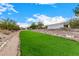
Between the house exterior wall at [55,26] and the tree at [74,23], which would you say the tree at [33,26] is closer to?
the house exterior wall at [55,26]

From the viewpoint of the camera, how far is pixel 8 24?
398 centimetres

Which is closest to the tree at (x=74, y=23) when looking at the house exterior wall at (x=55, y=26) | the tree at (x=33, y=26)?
the house exterior wall at (x=55, y=26)

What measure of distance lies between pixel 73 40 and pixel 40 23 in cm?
51

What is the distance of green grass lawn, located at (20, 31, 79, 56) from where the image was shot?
3574 mm

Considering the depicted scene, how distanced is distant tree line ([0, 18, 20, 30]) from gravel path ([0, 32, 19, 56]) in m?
0.10

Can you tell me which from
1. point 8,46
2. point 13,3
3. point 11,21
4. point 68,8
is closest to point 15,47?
point 8,46

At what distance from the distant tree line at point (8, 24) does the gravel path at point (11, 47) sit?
102 millimetres

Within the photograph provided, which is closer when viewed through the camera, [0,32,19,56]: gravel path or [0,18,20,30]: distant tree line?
[0,32,19,56]: gravel path

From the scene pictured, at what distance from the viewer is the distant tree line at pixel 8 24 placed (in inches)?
148

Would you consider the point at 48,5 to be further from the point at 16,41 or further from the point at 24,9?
the point at 16,41

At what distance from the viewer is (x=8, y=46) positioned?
3.67m

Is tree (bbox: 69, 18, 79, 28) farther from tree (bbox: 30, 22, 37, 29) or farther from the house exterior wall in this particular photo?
tree (bbox: 30, 22, 37, 29)

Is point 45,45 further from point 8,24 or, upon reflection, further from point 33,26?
point 8,24

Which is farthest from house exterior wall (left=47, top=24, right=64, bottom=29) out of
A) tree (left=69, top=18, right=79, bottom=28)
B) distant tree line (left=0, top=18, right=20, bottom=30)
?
distant tree line (left=0, top=18, right=20, bottom=30)
